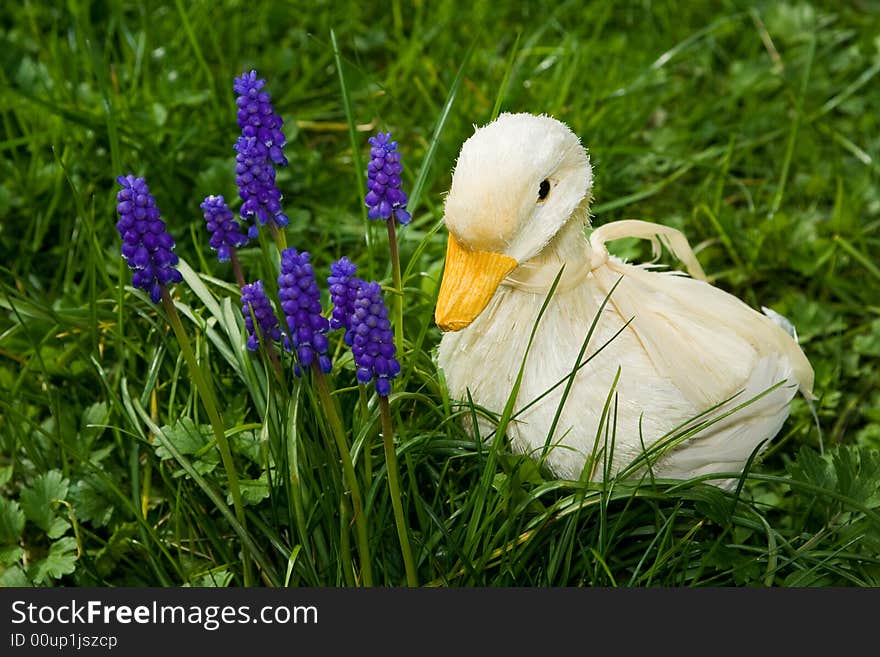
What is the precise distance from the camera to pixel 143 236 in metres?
1.41

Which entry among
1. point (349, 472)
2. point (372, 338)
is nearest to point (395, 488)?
point (349, 472)

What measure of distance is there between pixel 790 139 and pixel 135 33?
174cm

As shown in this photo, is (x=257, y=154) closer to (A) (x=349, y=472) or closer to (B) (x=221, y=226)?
(B) (x=221, y=226)

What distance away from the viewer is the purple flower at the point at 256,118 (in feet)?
5.06

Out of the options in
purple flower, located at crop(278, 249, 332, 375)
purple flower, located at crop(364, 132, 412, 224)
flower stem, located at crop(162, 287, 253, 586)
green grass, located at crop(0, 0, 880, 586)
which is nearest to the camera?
purple flower, located at crop(278, 249, 332, 375)

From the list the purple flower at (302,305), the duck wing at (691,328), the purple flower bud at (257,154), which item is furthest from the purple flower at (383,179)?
the duck wing at (691,328)

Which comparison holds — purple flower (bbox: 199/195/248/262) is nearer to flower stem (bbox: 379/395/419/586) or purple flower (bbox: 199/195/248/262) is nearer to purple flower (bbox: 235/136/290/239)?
purple flower (bbox: 235/136/290/239)

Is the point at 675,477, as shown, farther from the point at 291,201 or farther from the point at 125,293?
the point at 291,201

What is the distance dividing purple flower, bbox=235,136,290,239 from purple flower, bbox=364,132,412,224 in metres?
0.13

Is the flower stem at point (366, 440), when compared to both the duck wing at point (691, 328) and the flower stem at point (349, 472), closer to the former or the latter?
the flower stem at point (349, 472)

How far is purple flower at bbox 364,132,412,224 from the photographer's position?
60.5 inches

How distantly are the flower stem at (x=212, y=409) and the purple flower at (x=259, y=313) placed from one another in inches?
3.6

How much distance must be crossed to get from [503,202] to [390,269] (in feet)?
1.96

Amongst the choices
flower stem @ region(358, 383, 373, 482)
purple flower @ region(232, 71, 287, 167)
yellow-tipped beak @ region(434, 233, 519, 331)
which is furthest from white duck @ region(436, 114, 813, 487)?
purple flower @ region(232, 71, 287, 167)
